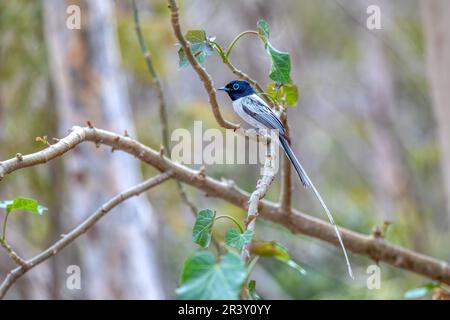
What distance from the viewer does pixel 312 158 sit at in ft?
45.1

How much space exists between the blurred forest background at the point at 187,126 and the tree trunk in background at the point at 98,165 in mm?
12

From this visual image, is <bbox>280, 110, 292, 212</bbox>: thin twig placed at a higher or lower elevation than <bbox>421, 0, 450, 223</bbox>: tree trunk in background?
lower

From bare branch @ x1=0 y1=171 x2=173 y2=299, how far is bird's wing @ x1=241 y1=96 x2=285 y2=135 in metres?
0.40

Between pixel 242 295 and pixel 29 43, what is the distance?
5.50m

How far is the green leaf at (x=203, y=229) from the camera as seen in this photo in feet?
5.08

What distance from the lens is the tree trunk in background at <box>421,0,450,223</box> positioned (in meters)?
4.20

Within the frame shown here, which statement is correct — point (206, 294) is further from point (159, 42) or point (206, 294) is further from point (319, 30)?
point (319, 30)

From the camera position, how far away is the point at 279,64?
5.90 ft

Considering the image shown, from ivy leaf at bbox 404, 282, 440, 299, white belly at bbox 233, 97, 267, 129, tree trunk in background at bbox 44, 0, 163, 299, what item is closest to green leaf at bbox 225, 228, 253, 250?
white belly at bbox 233, 97, 267, 129

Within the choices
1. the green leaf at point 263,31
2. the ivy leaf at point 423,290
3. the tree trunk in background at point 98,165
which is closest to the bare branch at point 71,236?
the green leaf at point 263,31

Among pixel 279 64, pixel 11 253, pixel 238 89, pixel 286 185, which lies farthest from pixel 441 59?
pixel 11 253

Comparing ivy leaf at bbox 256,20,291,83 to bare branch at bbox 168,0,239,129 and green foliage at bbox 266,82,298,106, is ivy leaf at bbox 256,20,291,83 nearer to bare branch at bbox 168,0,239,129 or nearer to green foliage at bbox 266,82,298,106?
bare branch at bbox 168,0,239,129

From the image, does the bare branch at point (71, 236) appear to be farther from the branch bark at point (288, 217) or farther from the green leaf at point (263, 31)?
the green leaf at point (263, 31)
